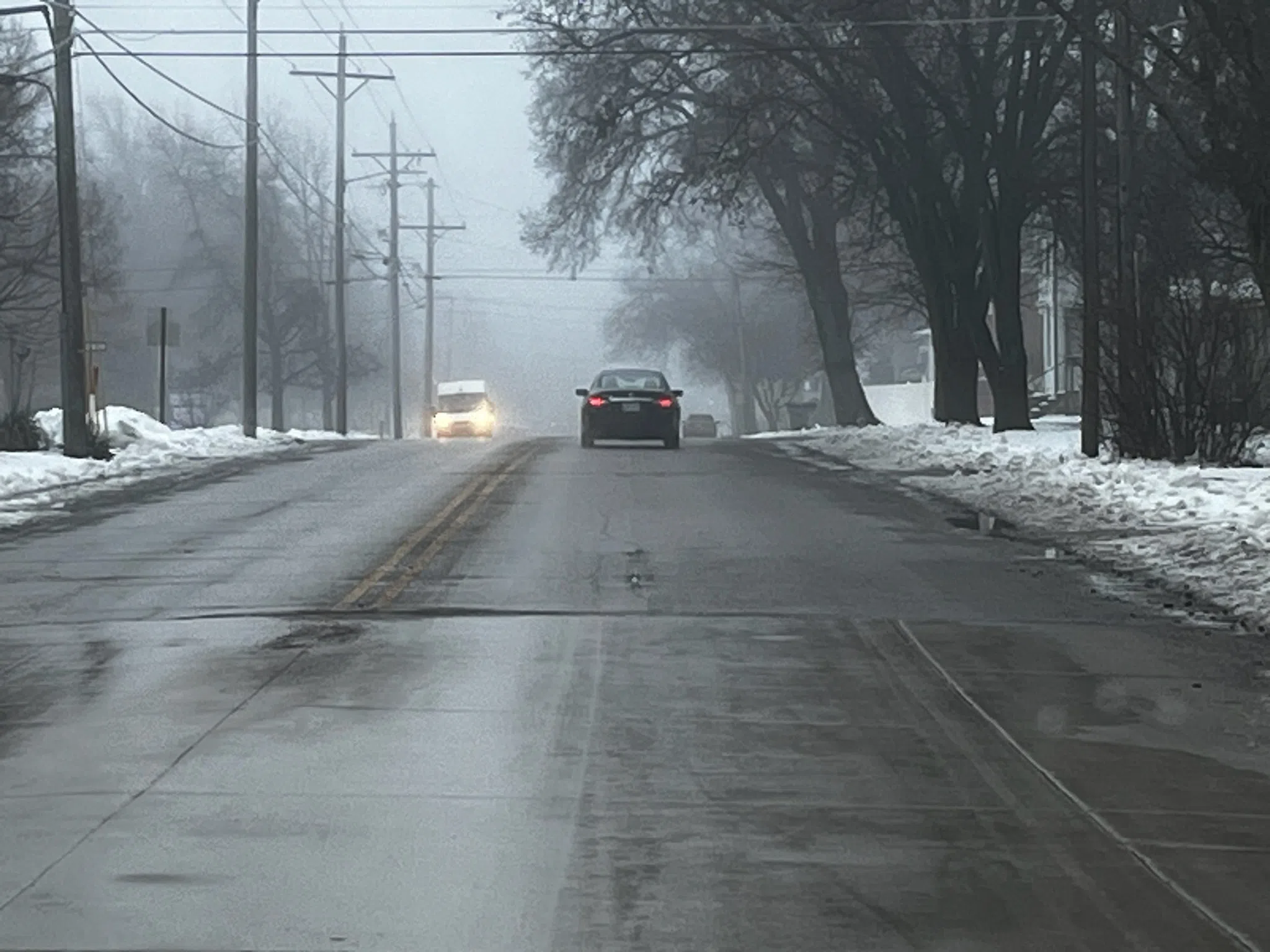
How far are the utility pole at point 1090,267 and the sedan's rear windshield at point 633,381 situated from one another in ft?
37.9

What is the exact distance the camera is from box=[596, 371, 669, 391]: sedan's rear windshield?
3919cm

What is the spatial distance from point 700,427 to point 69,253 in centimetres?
5632

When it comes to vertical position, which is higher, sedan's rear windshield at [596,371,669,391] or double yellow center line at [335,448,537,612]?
sedan's rear windshield at [596,371,669,391]

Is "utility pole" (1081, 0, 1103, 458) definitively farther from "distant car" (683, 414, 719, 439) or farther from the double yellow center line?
"distant car" (683, 414, 719, 439)

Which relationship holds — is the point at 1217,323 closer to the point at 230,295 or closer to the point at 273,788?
the point at 273,788

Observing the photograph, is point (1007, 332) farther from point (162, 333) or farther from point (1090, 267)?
point (162, 333)

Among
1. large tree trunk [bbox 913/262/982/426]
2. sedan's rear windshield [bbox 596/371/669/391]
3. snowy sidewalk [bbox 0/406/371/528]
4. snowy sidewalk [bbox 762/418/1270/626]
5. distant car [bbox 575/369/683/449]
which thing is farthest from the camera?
large tree trunk [bbox 913/262/982/426]

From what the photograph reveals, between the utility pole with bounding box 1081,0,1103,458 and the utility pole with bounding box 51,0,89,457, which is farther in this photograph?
the utility pole with bounding box 51,0,89,457

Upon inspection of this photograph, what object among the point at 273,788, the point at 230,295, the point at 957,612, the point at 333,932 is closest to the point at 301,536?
the point at 957,612

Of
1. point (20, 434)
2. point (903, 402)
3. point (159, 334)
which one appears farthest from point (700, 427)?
point (20, 434)

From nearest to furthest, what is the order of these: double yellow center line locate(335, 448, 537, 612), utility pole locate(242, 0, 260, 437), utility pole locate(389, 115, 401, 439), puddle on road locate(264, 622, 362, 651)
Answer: puddle on road locate(264, 622, 362, 651) → double yellow center line locate(335, 448, 537, 612) → utility pole locate(242, 0, 260, 437) → utility pole locate(389, 115, 401, 439)

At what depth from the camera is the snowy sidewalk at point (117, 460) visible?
25.9 metres

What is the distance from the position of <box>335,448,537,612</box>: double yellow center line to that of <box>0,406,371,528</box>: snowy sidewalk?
4556mm

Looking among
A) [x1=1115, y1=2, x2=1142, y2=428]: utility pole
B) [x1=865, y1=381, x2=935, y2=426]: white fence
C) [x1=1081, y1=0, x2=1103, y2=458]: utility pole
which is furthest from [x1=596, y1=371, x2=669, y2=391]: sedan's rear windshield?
[x1=865, y1=381, x2=935, y2=426]: white fence
